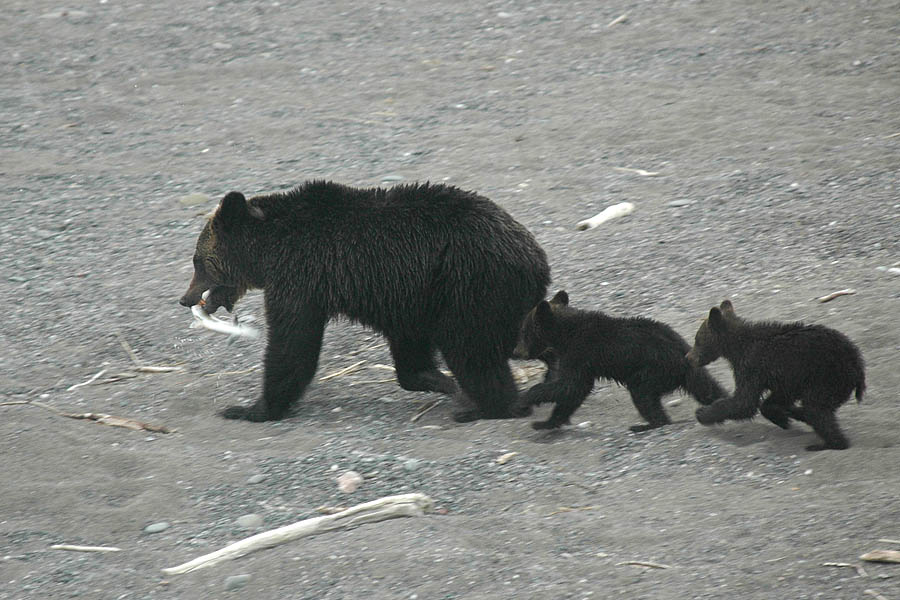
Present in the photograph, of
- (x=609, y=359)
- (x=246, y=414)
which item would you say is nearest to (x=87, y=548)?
(x=246, y=414)

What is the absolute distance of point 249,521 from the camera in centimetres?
566

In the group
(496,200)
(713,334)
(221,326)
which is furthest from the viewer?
(496,200)

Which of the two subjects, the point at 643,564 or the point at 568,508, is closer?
the point at 643,564

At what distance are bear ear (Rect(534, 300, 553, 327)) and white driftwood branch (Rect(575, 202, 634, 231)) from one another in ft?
10.6

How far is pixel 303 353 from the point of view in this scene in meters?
7.08

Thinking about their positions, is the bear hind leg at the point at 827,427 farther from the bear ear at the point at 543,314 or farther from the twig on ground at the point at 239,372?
the twig on ground at the point at 239,372

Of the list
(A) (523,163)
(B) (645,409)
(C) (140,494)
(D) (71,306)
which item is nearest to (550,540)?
(B) (645,409)

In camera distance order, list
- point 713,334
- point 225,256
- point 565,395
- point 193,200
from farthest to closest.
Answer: point 193,200
point 225,256
point 565,395
point 713,334

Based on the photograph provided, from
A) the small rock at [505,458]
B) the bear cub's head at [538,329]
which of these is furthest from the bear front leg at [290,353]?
the small rock at [505,458]

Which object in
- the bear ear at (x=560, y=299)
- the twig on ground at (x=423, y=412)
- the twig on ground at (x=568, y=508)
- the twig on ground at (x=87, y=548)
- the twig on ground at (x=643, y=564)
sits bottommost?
the twig on ground at (x=423, y=412)

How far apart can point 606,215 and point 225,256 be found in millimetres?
3652

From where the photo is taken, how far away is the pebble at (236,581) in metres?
5.00

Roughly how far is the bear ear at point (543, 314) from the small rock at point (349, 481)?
4.55ft

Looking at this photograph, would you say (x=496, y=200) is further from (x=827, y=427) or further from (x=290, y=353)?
(x=827, y=427)
